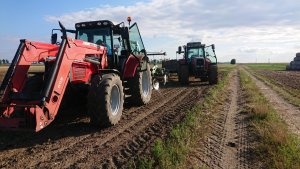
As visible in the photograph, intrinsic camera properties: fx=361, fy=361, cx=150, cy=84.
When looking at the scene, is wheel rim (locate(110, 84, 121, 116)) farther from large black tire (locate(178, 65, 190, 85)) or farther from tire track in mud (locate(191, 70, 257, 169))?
large black tire (locate(178, 65, 190, 85))

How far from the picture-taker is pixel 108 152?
19.7 feet

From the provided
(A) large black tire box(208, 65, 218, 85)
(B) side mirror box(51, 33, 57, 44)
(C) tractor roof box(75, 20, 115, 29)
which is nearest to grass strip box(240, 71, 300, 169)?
(C) tractor roof box(75, 20, 115, 29)

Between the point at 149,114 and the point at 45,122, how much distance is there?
3845 mm

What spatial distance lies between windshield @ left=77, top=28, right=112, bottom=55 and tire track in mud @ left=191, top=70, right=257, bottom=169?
348 cm

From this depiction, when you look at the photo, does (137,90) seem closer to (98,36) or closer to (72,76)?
(98,36)

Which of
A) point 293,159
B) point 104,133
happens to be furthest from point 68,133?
point 293,159

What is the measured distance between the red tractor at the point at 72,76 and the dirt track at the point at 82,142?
17.2 inches

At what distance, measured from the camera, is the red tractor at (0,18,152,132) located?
6.31 meters

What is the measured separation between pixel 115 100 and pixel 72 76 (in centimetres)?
122

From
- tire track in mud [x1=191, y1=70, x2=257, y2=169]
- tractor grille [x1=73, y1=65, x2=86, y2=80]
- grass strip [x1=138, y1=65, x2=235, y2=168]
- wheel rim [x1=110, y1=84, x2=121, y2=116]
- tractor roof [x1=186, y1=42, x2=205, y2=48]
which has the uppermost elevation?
tractor roof [x1=186, y1=42, x2=205, y2=48]

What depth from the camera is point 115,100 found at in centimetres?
829

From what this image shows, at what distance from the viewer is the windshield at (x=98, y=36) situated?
9.76 meters

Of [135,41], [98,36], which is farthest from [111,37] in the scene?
[135,41]

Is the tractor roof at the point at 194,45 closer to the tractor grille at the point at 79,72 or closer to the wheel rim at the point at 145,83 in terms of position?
the wheel rim at the point at 145,83
